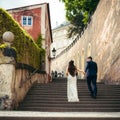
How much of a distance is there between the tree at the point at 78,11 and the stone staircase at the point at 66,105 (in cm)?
1988

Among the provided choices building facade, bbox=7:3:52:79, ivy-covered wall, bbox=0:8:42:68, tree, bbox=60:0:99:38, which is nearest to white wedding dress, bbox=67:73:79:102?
ivy-covered wall, bbox=0:8:42:68

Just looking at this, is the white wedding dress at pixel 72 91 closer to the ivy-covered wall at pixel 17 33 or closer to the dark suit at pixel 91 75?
the dark suit at pixel 91 75

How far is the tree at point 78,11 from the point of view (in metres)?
32.1

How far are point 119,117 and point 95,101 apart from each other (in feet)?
8.54

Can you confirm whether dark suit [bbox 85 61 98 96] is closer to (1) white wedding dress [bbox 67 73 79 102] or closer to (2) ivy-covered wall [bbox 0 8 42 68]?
(1) white wedding dress [bbox 67 73 79 102]

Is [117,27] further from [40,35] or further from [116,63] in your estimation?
[40,35]

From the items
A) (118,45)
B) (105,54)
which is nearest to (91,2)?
(105,54)

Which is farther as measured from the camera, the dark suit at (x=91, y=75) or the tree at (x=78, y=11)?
the tree at (x=78, y=11)

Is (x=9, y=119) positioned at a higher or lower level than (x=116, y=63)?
lower

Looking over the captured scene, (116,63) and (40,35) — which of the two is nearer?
(116,63)

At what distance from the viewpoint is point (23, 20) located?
72.8ft

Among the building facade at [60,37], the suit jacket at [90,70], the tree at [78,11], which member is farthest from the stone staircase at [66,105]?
the building facade at [60,37]

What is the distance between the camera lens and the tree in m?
32.1

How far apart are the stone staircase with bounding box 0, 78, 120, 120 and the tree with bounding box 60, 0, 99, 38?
783 inches
